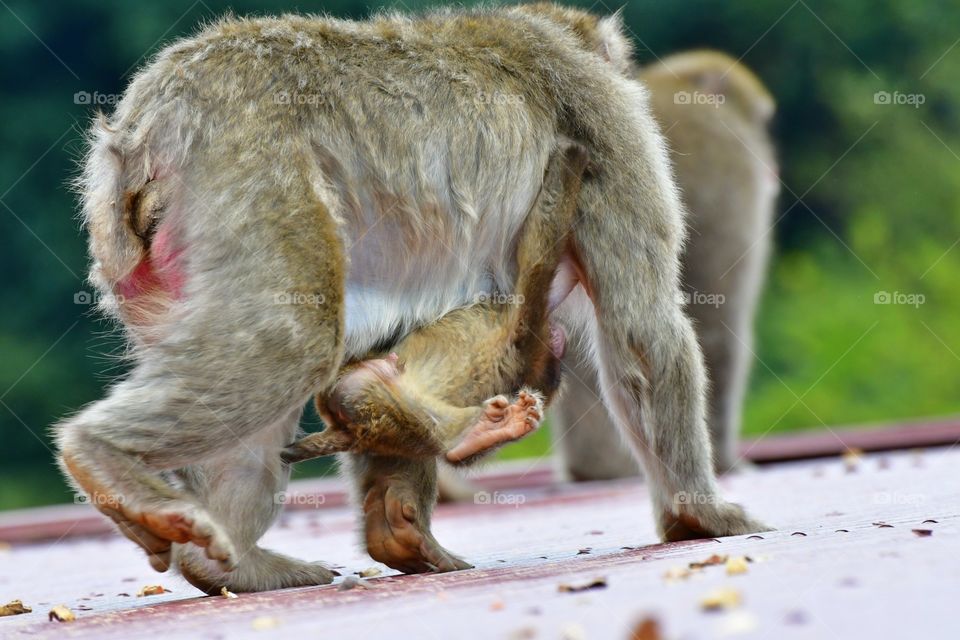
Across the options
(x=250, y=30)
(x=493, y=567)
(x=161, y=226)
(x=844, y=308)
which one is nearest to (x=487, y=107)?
(x=250, y=30)

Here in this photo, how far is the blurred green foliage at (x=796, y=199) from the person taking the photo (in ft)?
54.4

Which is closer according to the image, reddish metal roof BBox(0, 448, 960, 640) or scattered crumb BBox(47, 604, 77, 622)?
reddish metal roof BBox(0, 448, 960, 640)

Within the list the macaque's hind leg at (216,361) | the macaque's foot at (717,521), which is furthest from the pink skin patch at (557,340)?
the macaque's hind leg at (216,361)

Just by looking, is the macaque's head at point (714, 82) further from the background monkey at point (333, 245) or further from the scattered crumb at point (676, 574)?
the scattered crumb at point (676, 574)

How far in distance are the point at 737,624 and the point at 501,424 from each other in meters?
2.01

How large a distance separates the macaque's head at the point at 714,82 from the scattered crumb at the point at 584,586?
609 cm

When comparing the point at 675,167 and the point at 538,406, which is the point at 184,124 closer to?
the point at 538,406

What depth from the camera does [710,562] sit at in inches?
156

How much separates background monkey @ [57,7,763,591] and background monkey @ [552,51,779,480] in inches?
131

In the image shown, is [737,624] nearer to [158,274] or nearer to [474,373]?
[474,373]

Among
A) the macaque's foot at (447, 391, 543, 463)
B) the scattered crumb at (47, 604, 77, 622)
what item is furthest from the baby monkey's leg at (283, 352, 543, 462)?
the scattered crumb at (47, 604, 77, 622)

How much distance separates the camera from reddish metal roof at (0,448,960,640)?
308 centimetres

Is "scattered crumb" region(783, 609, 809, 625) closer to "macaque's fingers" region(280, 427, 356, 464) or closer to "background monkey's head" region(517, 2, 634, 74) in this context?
"macaque's fingers" region(280, 427, 356, 464)

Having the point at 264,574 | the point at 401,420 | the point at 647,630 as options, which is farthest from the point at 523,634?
the point at 264,574
